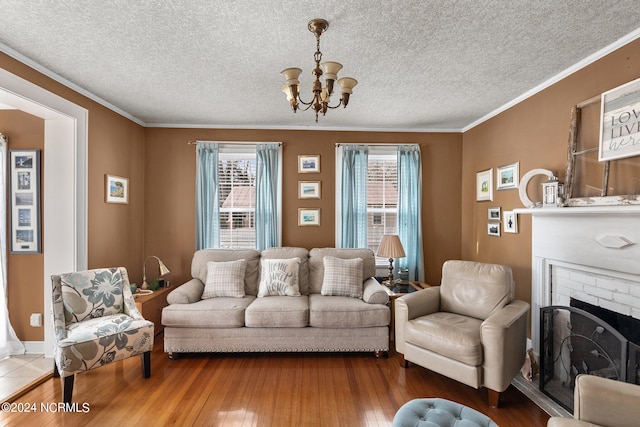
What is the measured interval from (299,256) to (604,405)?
2.83 m

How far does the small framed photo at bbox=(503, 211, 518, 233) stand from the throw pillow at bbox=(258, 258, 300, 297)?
7.83 feet

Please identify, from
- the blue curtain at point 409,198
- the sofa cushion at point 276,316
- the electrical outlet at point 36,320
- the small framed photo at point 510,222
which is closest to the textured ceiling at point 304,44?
the blue curtain at point 409,198

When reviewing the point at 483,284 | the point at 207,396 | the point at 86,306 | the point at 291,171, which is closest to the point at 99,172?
the point at 86,306

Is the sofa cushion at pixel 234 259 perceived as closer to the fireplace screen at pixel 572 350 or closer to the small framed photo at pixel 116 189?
the small framed photo at pixel 116 189

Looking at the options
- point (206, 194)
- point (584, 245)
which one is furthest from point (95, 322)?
point (584, 245)

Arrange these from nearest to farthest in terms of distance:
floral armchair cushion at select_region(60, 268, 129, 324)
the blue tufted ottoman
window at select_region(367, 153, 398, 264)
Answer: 1. the blue tufted ottoman
2. floral armchair cushion at select_region(60, 268, 129, 324)
3. window at select_region(367, 153, 398, 264)

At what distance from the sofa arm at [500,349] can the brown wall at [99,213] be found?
3702 mm

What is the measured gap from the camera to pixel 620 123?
6.88 ft

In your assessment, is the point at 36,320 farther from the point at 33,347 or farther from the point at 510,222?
the point at 510,222

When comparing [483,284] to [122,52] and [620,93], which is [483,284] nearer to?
[620,93]

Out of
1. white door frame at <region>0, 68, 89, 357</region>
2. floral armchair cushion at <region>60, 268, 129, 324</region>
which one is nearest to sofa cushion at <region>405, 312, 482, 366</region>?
floral armchair cushion at <region>60, 268, 129, 324</region>

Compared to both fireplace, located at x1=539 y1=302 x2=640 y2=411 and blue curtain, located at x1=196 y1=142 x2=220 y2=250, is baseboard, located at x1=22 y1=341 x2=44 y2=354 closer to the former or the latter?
blue curtain, located at x1=196 y1=142 x2=220 y2=250

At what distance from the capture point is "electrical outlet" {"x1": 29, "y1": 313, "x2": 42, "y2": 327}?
9.90 ft

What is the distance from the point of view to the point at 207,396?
2.38m
